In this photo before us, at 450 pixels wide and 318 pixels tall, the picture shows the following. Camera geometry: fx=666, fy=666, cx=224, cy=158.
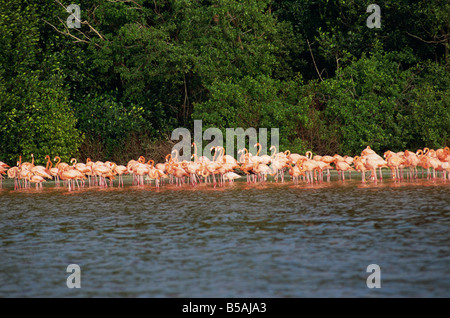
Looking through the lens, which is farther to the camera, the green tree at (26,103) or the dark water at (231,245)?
the green tree at (26,103)

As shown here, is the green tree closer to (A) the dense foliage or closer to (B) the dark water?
(A) the dense foliage

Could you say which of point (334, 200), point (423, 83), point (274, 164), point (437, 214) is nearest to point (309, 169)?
point (274, 164)

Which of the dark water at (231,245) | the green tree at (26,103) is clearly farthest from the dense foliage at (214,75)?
the dark water at (231,245)

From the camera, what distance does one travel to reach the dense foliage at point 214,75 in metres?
28.2

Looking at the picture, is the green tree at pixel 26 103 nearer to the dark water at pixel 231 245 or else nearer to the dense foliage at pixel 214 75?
the dense foliage at pixel 214 75

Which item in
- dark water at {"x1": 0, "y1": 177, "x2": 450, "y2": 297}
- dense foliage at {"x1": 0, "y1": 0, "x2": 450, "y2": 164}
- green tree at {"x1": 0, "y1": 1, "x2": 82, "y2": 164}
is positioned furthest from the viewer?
dense foliage at {"x1": 0, "y1": 0, "x2": 450, "y2": 164}

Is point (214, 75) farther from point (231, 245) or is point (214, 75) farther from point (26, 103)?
point (231, 245)

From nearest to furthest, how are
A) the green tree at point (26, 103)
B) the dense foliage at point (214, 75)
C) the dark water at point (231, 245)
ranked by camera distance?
the dark water at point (231, 245)
the green tree at point (26, 103)
the dense foliage at point (214, 75)

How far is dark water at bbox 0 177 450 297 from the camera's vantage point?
840cm

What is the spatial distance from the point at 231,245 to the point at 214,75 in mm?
20269

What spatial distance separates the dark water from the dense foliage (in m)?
11.0

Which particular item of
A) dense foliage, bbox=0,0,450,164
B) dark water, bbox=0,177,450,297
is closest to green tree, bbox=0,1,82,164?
dense foliage, bbox=0,0,450,164

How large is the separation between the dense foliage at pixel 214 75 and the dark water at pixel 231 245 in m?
11.0

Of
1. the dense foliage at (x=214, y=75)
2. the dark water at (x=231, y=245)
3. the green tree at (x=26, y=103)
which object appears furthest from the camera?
the dense foliage at (x=214, y=75)
